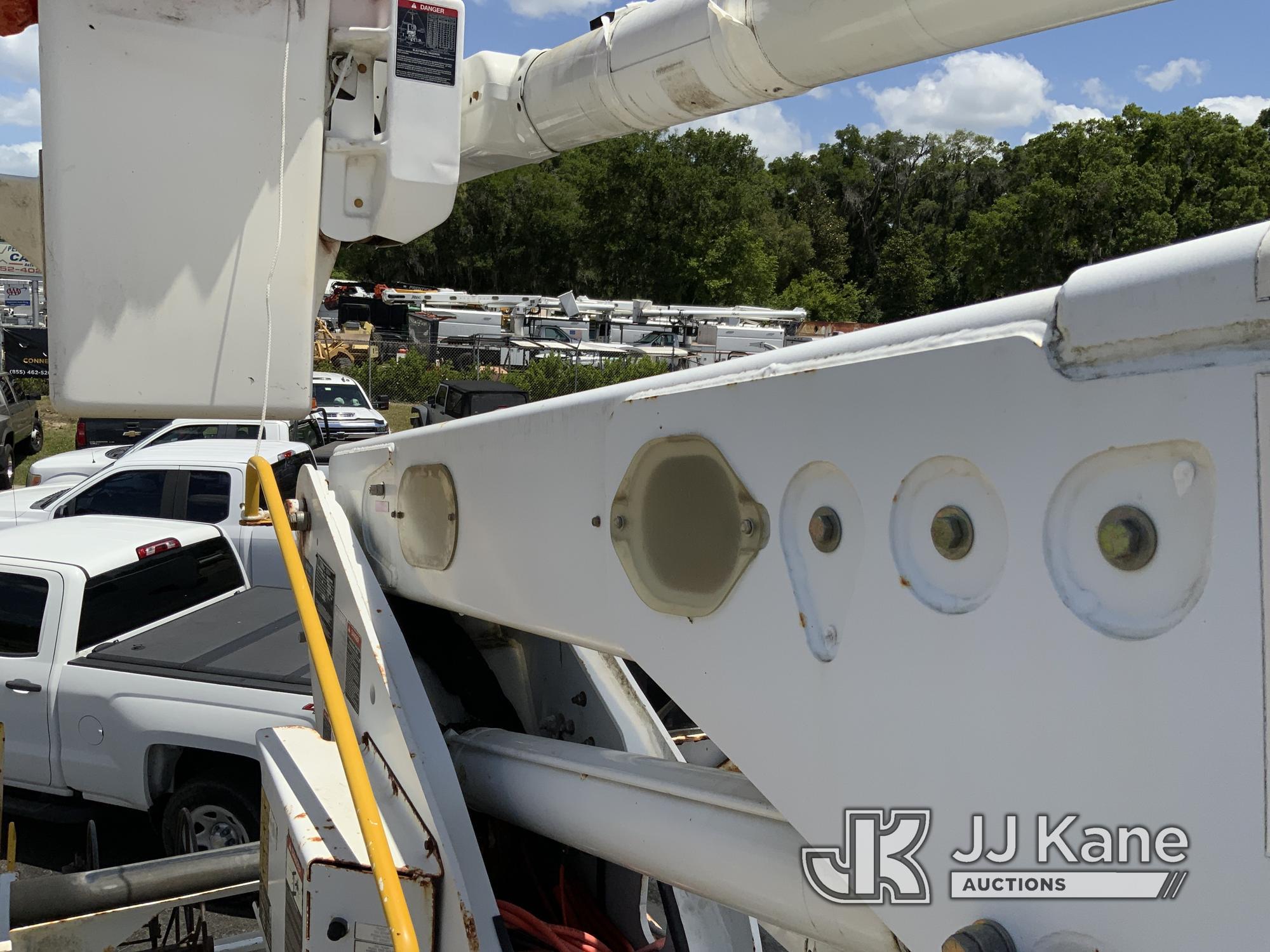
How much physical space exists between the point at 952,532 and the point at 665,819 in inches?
39.0

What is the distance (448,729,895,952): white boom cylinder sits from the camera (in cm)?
175

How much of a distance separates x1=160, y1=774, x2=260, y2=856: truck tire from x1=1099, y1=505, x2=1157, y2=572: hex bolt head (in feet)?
15.6

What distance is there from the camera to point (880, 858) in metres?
1.41

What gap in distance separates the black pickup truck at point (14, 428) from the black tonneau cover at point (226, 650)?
10730 millimetres

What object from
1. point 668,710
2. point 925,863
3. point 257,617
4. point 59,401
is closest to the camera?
point 925,863

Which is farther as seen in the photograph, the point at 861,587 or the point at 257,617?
the point at 257,617

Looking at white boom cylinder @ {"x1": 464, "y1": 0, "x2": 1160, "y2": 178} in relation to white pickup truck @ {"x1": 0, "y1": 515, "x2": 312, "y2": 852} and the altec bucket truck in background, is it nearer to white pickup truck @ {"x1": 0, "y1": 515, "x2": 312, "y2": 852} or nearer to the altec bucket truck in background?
the altec bucket truck in background

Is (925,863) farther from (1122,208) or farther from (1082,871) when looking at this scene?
(1122,208)

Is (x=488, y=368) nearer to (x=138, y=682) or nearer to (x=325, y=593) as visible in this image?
(x=138, y=682)

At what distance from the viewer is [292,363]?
2.88 metres

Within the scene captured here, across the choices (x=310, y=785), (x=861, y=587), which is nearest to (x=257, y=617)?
(x=310, y=785)

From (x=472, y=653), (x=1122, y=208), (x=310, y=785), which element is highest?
(x=1122, y=208)

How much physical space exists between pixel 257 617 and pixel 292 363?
11.2 ft

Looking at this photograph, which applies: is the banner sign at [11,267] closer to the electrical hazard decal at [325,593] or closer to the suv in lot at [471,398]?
the suv in lot at [471,398]
